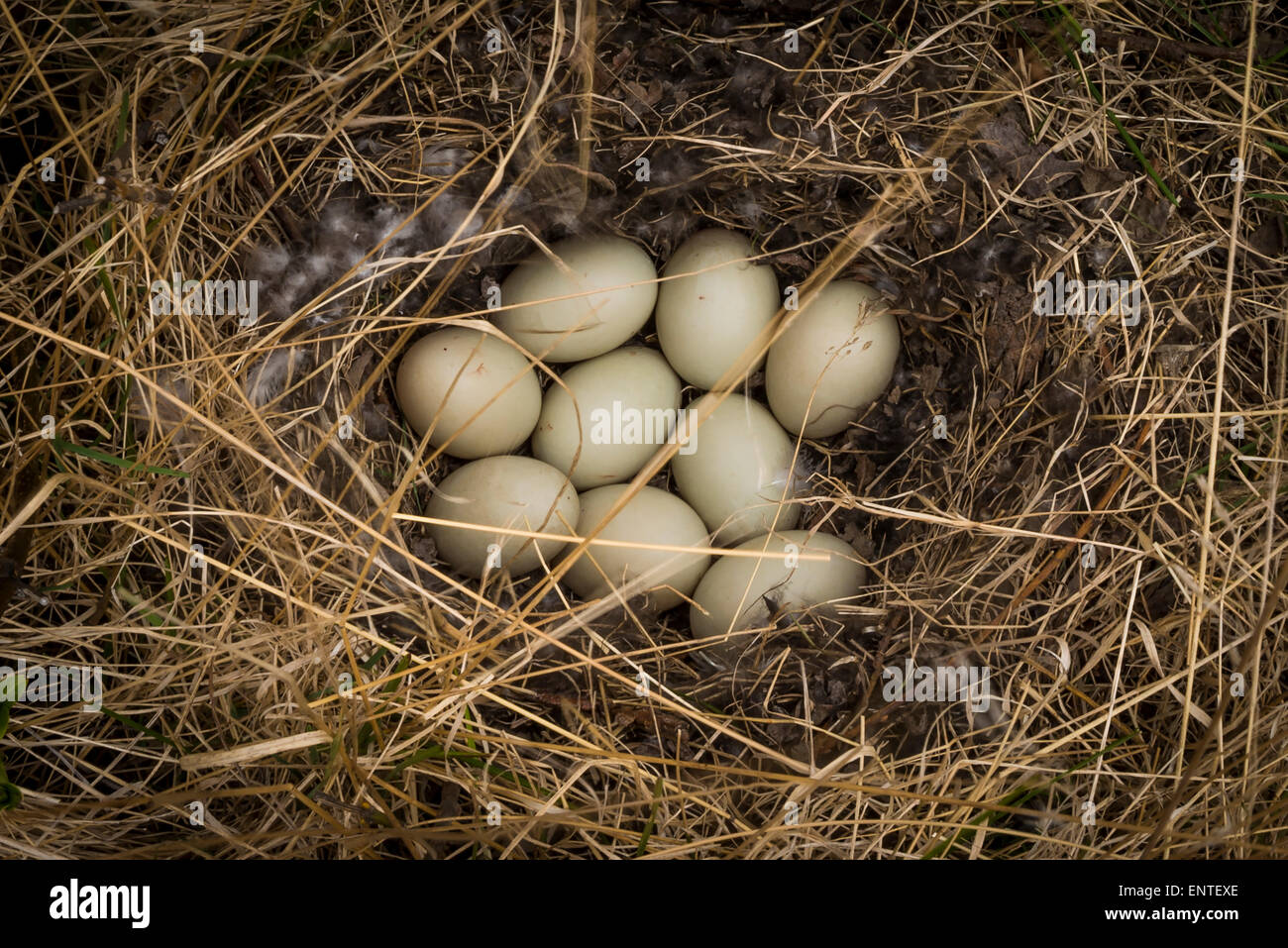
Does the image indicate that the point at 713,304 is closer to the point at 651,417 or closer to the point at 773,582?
the point at 651,417

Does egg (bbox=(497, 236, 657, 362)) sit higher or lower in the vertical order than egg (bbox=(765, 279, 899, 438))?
higher

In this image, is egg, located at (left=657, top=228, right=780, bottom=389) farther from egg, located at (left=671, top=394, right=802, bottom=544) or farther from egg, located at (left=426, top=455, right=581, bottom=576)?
egg, located at (left=426, top=455, right=581, bottom=576)

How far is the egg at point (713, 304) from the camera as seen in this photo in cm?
135

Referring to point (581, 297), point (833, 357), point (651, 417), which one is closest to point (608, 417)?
point (651, 417)

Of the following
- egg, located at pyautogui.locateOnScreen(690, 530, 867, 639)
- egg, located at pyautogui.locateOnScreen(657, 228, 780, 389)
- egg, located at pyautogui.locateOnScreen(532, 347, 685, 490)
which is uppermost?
egg, located at pyautogui.locateOnScreen(657, 228, 780, 389)

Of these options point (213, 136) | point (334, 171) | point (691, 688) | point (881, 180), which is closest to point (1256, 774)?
point (691, 688)

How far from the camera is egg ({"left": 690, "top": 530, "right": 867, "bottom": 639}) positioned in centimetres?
130

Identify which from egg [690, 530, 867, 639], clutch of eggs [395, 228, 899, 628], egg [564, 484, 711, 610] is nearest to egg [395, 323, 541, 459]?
clutch of eggs [395, 228, 899, 628]

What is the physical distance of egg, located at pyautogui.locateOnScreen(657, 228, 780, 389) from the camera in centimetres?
135

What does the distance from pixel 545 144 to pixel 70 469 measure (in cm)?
76

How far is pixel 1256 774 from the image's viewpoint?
3.66 feet

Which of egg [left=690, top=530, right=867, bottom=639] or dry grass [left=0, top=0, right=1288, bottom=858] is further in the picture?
egg [left=690, top=530, right=867, bottom=639]

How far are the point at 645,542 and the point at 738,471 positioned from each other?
18 cm

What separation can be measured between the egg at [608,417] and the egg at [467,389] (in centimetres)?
5
